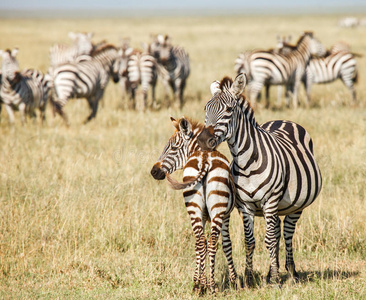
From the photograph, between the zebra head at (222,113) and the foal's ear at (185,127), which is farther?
the foal's ear at (185,127)

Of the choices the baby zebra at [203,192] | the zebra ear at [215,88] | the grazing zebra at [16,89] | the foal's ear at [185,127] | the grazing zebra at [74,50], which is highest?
the grazing zebra at [74,50]

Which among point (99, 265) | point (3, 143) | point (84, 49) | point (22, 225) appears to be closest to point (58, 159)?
point (3, 143)

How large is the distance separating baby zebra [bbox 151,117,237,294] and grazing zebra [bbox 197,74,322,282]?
0.19 meters

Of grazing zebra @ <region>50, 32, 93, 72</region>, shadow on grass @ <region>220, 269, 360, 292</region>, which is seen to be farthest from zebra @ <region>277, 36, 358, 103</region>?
shadow on grass @ <region>220, 269, 360, 292</region>

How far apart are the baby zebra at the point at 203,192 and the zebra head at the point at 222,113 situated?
1.04 ft

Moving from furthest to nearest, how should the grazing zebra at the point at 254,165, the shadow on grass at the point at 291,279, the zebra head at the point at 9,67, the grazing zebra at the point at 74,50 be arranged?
1. the grazing zebra at the point at 74,50
2. the zebra head at the point at 9,67
3. the shadow on grass at the point at 291,279
4. the grazing zebra at the point at 254,165

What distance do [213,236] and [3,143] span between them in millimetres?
7763

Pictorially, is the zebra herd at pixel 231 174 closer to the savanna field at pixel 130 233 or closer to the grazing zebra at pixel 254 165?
the grazing zebra at pixel 254 165

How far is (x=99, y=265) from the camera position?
18.6 ft

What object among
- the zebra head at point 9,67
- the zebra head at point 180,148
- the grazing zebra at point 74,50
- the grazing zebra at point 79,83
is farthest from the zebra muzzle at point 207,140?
the grazing zebra at point 74,50

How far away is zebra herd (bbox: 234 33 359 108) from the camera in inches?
575

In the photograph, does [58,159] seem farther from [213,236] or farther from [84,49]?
[84,49]

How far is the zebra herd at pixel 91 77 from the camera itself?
41.2ft

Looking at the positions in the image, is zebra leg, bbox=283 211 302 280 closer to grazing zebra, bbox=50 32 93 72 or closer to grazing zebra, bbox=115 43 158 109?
grazing zebra, bbox=115 43 158 109
